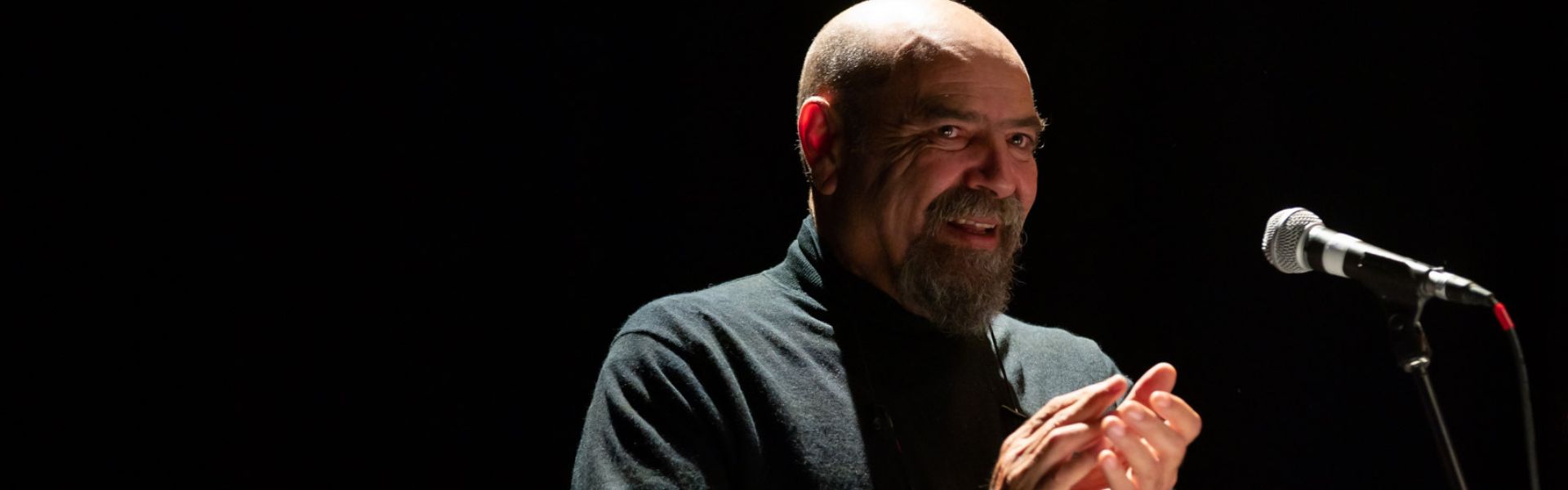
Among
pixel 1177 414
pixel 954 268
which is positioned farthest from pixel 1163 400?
pixel 954 268

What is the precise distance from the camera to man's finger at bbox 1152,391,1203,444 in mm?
1414

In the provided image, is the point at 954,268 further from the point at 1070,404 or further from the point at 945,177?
the point at 1070,404

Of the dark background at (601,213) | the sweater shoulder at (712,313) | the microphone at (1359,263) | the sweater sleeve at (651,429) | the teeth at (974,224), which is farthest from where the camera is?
the dark background at (601,213)

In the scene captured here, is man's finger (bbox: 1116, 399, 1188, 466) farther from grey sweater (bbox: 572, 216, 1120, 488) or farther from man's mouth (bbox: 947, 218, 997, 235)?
man's mouth (bbox: 947, 218, 997, 235)

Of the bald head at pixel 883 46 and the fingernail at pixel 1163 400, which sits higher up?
the bald head at pixel 883 46

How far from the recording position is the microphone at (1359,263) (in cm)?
118

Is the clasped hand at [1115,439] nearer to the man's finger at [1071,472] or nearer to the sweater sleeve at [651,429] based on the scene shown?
the man's finger at [1071,472]

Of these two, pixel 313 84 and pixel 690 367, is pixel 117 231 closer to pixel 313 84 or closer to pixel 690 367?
pixel 313 84

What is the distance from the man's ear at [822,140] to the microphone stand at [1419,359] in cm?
91

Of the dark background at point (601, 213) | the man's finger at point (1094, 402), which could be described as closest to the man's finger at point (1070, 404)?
the man's finger at point (1094, 402)

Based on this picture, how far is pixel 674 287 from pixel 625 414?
79 centimetres

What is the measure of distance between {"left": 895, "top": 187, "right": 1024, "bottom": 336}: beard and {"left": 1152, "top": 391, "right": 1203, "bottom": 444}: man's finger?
482mm

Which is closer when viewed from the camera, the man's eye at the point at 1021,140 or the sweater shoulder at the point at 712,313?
the sweater shoulder at the point at 712,313

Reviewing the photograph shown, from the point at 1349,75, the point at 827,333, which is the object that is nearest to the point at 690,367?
the point at 827,333
